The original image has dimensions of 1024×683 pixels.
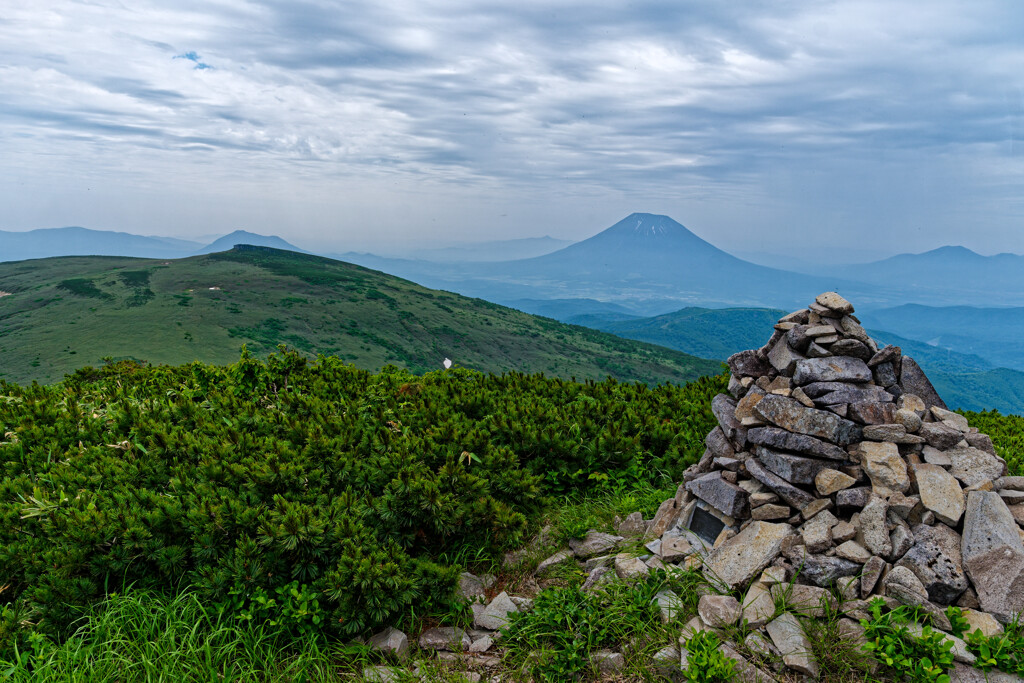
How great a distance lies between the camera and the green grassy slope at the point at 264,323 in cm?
7088

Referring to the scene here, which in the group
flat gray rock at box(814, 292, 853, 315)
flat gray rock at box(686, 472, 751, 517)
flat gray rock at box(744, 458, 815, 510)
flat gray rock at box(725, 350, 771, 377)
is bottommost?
flat gray rock at box(686, 472, 751, 517)

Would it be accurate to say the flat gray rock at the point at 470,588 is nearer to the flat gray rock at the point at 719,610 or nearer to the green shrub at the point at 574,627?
the green shrub at the point at 574,627

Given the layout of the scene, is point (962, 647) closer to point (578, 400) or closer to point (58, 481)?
point (578, 400)

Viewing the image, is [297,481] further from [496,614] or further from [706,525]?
[706,525]

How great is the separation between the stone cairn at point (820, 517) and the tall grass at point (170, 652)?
490 millimetres

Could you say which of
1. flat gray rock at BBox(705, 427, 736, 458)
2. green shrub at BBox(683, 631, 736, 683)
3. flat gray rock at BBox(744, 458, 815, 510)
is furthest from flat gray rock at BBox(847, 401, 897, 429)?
green shrub at BBox(683, 631, 736, 683)

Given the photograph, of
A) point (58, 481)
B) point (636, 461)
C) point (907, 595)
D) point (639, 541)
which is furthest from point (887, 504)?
point (58, 481)

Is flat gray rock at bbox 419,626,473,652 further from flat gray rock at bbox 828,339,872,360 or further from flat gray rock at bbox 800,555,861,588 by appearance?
flat gray rock at bbox 828,339,872,360

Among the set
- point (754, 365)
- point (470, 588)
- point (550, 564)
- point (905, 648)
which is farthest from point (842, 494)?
point (470, 588)

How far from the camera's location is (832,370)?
4695 millimetres

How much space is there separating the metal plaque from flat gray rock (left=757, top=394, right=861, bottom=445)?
3.01ft

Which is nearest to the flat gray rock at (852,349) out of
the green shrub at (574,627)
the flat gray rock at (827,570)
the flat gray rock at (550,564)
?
the flat gray rock at (827,570)

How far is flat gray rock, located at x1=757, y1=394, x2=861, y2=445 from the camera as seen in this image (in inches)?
176

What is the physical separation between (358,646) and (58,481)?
3.47 m
